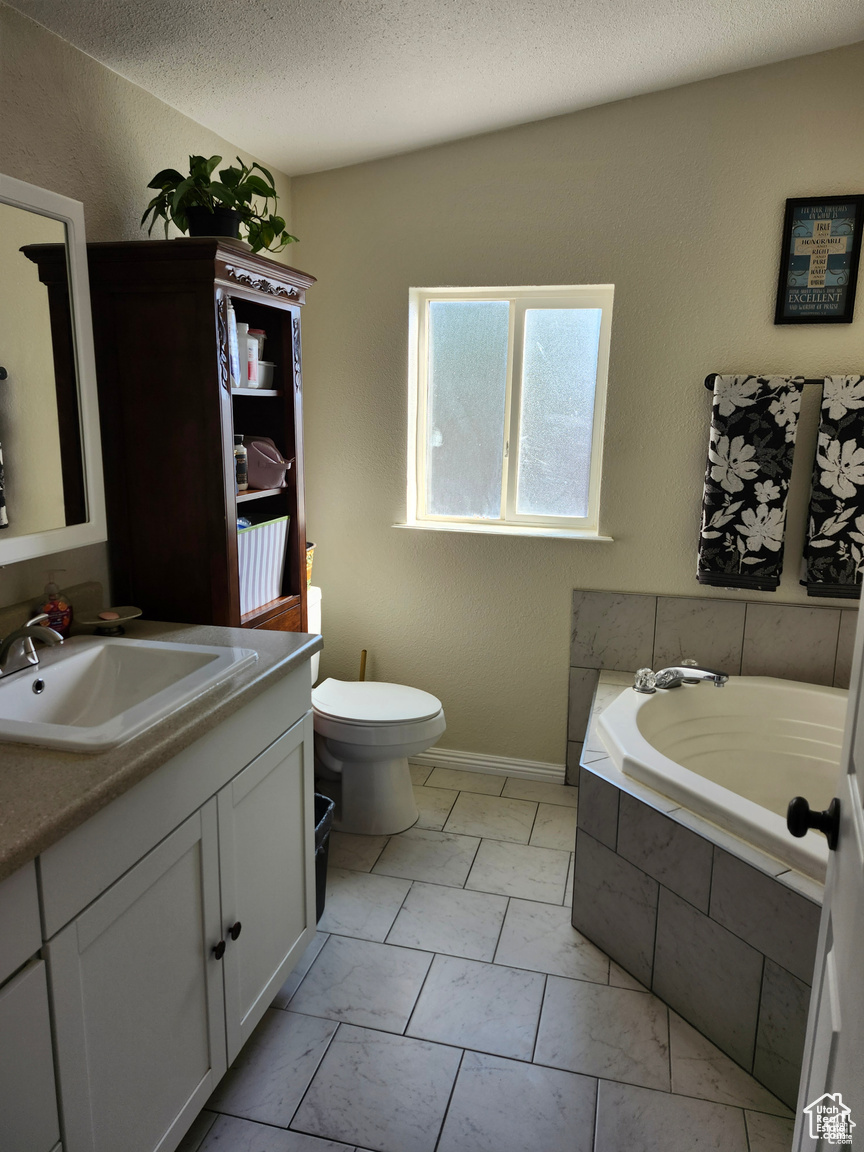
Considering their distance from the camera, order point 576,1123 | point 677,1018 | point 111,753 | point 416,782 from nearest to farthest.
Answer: point 111,753, point 576,1123, point 677,1018, point 416,782

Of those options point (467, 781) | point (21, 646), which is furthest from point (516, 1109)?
point (467, 781)

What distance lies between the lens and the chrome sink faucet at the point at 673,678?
2.62 m

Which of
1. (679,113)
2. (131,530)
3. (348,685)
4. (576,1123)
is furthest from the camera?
(348,685)

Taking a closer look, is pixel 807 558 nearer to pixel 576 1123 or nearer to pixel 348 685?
pixel 348 685

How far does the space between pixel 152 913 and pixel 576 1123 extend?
3.22 ft

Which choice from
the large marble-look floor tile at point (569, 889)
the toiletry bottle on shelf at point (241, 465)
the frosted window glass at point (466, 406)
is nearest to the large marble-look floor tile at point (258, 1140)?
the large marble-look floor tile at point (569, 889)

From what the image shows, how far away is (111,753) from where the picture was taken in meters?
1.24

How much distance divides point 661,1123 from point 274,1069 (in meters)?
0.81

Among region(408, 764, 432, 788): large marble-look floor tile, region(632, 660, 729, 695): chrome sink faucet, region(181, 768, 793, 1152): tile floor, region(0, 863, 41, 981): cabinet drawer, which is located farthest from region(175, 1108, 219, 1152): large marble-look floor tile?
region(632, 660, 729, 695): chrome sink faucet

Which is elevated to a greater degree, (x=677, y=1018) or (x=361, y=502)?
(x=361, y=502)

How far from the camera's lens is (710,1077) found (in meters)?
1.75

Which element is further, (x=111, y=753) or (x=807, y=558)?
(x=807, y=558)

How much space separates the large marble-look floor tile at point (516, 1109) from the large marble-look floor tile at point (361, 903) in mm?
509

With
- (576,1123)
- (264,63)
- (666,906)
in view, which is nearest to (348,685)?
(666,906)
